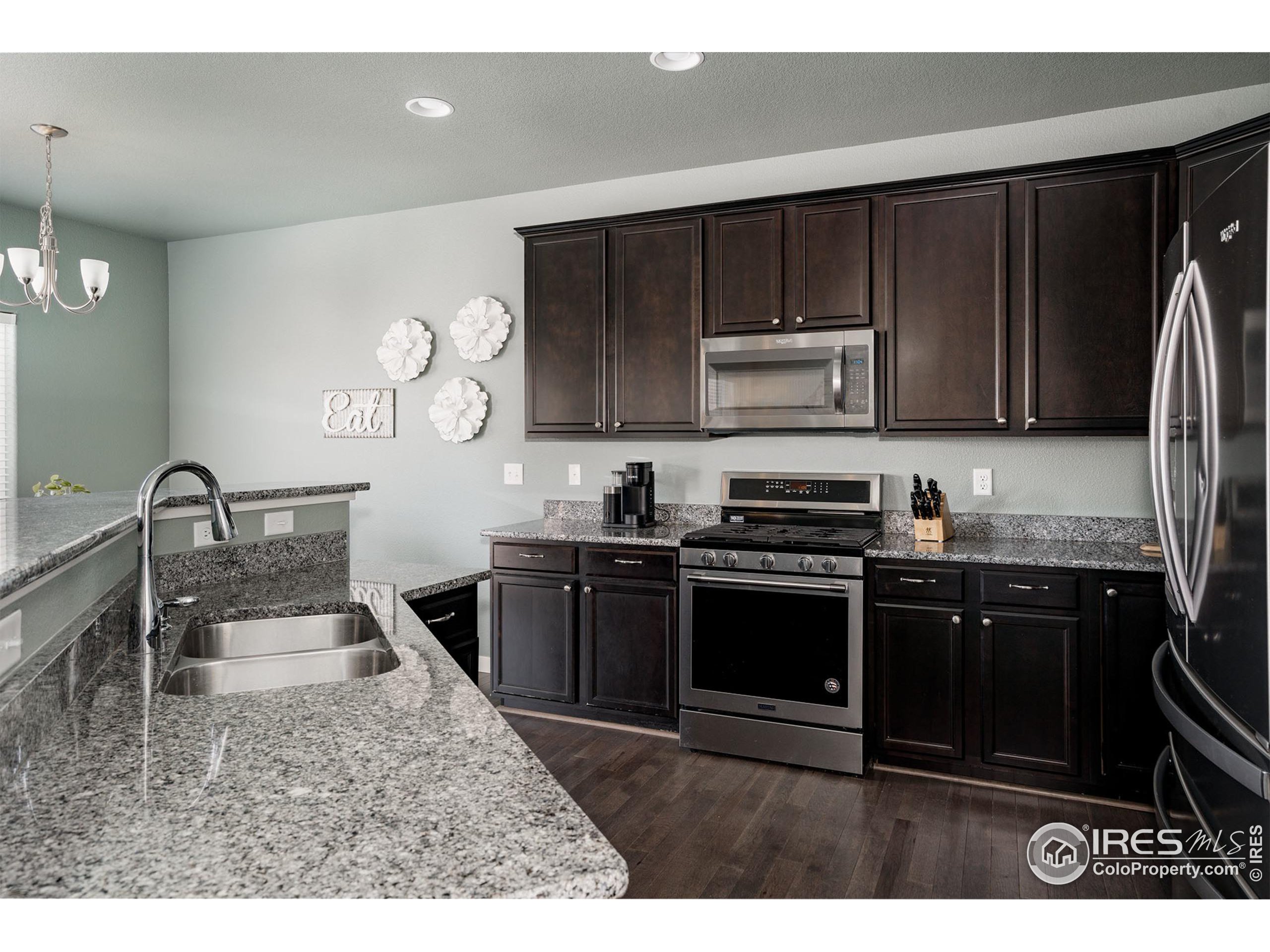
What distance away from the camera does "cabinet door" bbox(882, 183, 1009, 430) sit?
3.07 meters

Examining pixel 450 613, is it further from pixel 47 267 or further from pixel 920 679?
pixel 47 267

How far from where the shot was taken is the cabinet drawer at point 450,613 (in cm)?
226

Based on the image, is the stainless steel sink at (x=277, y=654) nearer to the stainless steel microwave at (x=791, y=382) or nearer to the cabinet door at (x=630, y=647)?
the cabinet door at (x=630, y=647)

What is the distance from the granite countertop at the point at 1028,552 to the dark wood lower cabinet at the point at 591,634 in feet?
3.06

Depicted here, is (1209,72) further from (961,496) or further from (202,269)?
(202,269)

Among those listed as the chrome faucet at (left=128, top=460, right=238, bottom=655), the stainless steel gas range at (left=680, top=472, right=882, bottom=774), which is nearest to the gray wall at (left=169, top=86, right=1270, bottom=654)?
the stainless steel gas range at (left=680, top=472, right=882, bottom=774)

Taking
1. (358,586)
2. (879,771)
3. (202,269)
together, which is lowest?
(879,771)

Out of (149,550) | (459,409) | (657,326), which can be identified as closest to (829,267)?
(657,326)

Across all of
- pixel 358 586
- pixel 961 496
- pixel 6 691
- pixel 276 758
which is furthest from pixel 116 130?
pixel 961 496

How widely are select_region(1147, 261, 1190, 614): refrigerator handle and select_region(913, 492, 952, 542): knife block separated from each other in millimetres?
1214

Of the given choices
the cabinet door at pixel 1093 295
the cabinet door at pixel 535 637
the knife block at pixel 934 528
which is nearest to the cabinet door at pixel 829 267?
the cabinet door at pixel 1093 295

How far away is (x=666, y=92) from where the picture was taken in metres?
3.07

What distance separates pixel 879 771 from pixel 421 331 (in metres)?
3.32

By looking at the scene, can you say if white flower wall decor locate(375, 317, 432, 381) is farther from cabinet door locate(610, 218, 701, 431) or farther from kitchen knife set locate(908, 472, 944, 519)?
kitchen knife set locate(908, 472, 944, 519)
